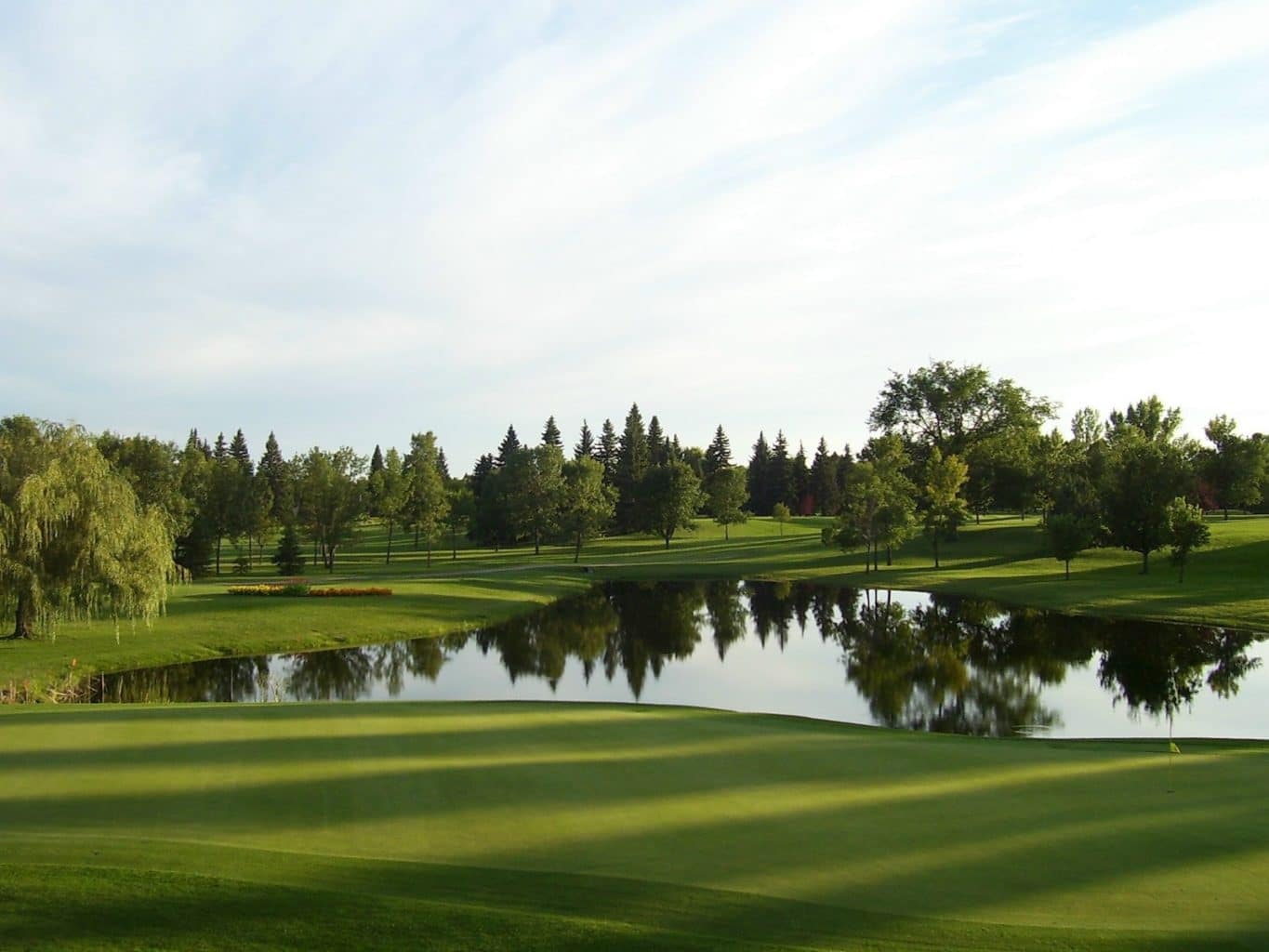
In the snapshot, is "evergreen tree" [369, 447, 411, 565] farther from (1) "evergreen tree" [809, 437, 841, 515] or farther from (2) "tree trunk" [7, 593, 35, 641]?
(1) "evergreen tree" [809, 437, 841, 515]

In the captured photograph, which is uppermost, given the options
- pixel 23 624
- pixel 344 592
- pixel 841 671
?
pixel 23 624

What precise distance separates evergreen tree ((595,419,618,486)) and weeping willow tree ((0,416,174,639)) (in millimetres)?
83333

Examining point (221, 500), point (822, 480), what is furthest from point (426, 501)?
point (822, 480)

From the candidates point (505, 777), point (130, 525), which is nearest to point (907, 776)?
point (505, 777)

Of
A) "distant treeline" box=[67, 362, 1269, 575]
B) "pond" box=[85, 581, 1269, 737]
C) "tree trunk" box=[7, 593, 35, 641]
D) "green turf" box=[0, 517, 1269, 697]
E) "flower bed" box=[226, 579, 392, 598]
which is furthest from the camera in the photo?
"distant treeline" box=[67, 362, 1269, 575]

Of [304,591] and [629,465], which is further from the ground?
[629,465]

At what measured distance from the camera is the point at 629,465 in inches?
4264

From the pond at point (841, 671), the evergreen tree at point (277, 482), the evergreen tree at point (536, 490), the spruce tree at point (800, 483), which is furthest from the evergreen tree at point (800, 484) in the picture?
the pond at point (841, 671)

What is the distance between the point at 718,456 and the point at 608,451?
16033 millimetres

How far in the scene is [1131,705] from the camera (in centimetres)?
2389

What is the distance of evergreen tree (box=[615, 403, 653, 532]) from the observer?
4168 inches

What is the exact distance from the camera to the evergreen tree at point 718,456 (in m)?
122

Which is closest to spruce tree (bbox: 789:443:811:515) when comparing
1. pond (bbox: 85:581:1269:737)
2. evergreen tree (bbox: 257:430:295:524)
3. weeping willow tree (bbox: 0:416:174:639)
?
evergreen tree (bbox: 257:430:295:524)

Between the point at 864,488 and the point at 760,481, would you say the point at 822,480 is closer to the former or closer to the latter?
the point at 760,481
